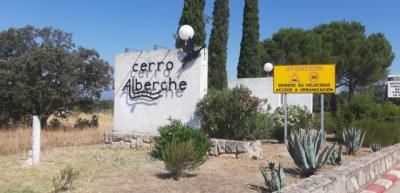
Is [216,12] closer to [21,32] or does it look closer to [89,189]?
[21,32]

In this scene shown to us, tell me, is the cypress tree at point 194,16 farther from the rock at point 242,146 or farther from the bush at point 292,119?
the rock at point 242,146

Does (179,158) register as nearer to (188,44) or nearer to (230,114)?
(230,114)

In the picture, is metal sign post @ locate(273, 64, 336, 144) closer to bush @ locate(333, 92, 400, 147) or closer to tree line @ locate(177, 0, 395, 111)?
bush @ locate(333, 92, 400, 147)

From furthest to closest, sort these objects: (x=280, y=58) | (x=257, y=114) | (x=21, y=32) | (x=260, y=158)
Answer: (x=280, y=58), (x=21, y=32), (x=257, y=114), (x=260, y=158)

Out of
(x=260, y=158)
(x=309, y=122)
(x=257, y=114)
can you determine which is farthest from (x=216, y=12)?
(x=260, y=158)

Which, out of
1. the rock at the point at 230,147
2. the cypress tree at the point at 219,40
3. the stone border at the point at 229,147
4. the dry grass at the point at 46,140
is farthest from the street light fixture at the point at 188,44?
the cypress tree at the point at 219,40

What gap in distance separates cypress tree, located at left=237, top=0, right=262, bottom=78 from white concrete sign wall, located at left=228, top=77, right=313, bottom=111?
4.62m

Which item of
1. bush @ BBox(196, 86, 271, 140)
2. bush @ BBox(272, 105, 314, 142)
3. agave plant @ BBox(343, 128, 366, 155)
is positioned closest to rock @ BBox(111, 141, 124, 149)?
bush @ BBox(196, 86, 271, 140)

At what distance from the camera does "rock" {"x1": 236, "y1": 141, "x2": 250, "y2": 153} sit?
11.3m

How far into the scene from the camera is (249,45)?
85.4 feet

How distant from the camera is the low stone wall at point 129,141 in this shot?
12.9 metres

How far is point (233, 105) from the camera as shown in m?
12.1

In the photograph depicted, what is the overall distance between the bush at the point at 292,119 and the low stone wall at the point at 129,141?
5.88 meters

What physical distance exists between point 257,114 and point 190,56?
245cm
